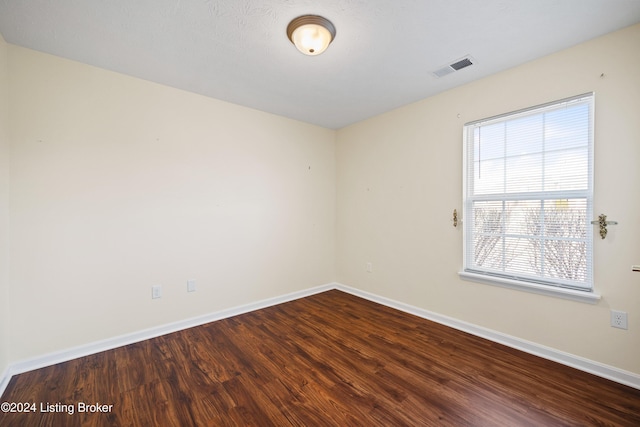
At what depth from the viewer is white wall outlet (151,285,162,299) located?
8.67ft

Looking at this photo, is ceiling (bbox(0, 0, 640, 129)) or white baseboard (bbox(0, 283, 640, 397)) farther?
white baseboard (bbox(0, 283, 640, 397))

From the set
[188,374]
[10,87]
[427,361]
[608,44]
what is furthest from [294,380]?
[608,44]

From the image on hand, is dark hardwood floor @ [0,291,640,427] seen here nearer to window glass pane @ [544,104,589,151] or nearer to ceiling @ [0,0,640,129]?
window glass pane @ [544,104,589,151]

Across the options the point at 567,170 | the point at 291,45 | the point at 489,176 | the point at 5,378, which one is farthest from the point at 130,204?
the point at 567,170

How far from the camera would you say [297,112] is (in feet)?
11.4

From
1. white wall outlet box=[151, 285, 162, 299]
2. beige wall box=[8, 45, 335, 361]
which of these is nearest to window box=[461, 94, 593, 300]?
beige wall box=[8, 45, 335, 361]

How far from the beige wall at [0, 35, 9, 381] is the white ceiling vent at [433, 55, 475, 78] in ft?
11.4

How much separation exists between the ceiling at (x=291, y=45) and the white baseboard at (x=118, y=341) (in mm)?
2465

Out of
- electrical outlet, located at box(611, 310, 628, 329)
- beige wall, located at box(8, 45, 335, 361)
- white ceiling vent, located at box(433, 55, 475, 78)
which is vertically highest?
white ceiling vent, located at box(433, 55, 475, 78)

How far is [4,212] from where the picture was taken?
6.39ft

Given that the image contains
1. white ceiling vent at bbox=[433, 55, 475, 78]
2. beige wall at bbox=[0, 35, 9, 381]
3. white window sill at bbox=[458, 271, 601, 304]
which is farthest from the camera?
white ceiling vent at bbox=[433, 55, 475, 78]

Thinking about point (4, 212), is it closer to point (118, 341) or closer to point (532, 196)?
point (118, 341)

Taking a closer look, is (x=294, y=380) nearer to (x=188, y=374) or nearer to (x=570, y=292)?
(x=188, y=374)

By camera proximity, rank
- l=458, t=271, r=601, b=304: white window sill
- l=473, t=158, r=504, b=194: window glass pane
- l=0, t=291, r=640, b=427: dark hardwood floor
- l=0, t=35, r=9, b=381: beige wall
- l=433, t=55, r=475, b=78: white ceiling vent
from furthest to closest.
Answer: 1. l=473, t=158, r=504, b=194: window glass pane
2. l=433, t=55, r=475, b=78: white ceiling vent
3. l=458, t=271, r=601, b=304: white window sill
4. l=0, t=35, r=9, b=381: beige wall
5. l=0, t=291, r=640, b=427: dark hardwood floor
